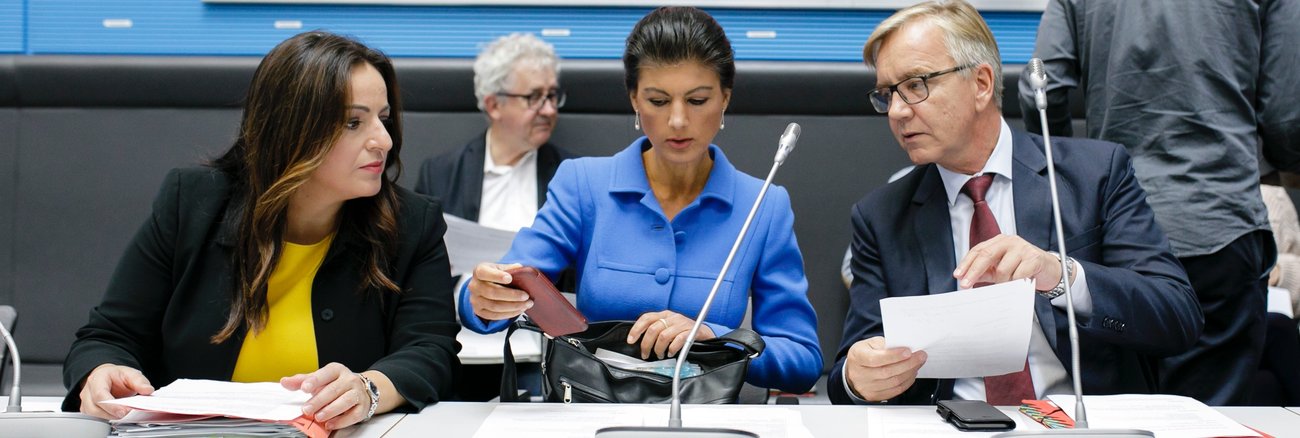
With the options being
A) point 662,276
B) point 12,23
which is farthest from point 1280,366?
point 12,23

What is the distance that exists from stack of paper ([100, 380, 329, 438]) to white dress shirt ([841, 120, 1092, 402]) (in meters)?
0.80

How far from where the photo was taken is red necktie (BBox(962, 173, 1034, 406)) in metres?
1.61

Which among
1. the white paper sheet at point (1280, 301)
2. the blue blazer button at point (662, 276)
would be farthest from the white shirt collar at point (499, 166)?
the white paper sheet at point (1280, 301)

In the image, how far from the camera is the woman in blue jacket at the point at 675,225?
1.81 m

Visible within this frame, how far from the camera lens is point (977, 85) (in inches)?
69.6

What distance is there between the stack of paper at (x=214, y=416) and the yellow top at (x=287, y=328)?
0.31 metres

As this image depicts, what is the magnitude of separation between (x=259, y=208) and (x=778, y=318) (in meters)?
0.88

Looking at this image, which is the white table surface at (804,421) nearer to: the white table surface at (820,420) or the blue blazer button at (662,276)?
the white table surface at (820,420)

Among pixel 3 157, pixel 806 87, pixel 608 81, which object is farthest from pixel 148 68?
pixel 806 87

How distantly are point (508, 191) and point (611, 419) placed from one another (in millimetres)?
1793

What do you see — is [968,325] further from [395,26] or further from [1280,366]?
[395,26]

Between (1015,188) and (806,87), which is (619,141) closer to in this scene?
(806,87)

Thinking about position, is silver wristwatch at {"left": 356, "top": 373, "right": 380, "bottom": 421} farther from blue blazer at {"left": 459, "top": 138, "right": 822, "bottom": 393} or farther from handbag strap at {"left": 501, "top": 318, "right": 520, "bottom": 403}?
blue blazer at {"left": 459, "top": 138, "right": 822, "bottom": 393}

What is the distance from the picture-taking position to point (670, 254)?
182 cm
